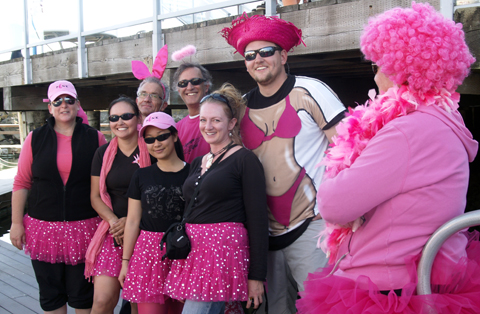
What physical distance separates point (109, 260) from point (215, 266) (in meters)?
0.92

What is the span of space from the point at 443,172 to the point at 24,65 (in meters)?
8.13

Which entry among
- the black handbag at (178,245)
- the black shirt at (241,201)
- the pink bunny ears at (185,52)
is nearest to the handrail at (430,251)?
the black shirt at (241,201)

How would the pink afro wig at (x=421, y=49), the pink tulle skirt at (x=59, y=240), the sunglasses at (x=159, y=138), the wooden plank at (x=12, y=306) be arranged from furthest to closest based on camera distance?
the wooden plank at (x=12, y=306), the pink tulle skirt at (x=59, y=240), the sunglasses at (x=159, y=138), the pink afro wig at (x=421, y=49)

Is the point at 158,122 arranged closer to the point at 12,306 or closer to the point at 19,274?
the point at 12,306

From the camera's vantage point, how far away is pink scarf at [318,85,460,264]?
1.48 meters

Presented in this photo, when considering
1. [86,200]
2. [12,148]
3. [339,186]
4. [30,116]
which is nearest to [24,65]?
[30,116]

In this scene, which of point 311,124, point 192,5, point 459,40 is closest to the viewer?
point 459,40

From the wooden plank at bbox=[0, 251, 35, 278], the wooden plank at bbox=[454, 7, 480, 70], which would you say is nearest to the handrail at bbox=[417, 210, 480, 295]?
the wooden plank at bbox=[454, 7, 480, 70]

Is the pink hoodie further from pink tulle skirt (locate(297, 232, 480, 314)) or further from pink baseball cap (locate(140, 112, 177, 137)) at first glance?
pink baseball cap (locate(140, 112, 177, 137))

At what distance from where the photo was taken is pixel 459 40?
1.48 metres

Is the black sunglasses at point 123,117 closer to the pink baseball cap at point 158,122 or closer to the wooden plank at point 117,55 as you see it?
the pink baseball cap at point 158,122

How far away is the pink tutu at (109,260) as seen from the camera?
108 inches

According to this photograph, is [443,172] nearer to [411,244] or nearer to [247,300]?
[411,244]

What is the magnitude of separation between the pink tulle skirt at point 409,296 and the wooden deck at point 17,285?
2.64m
